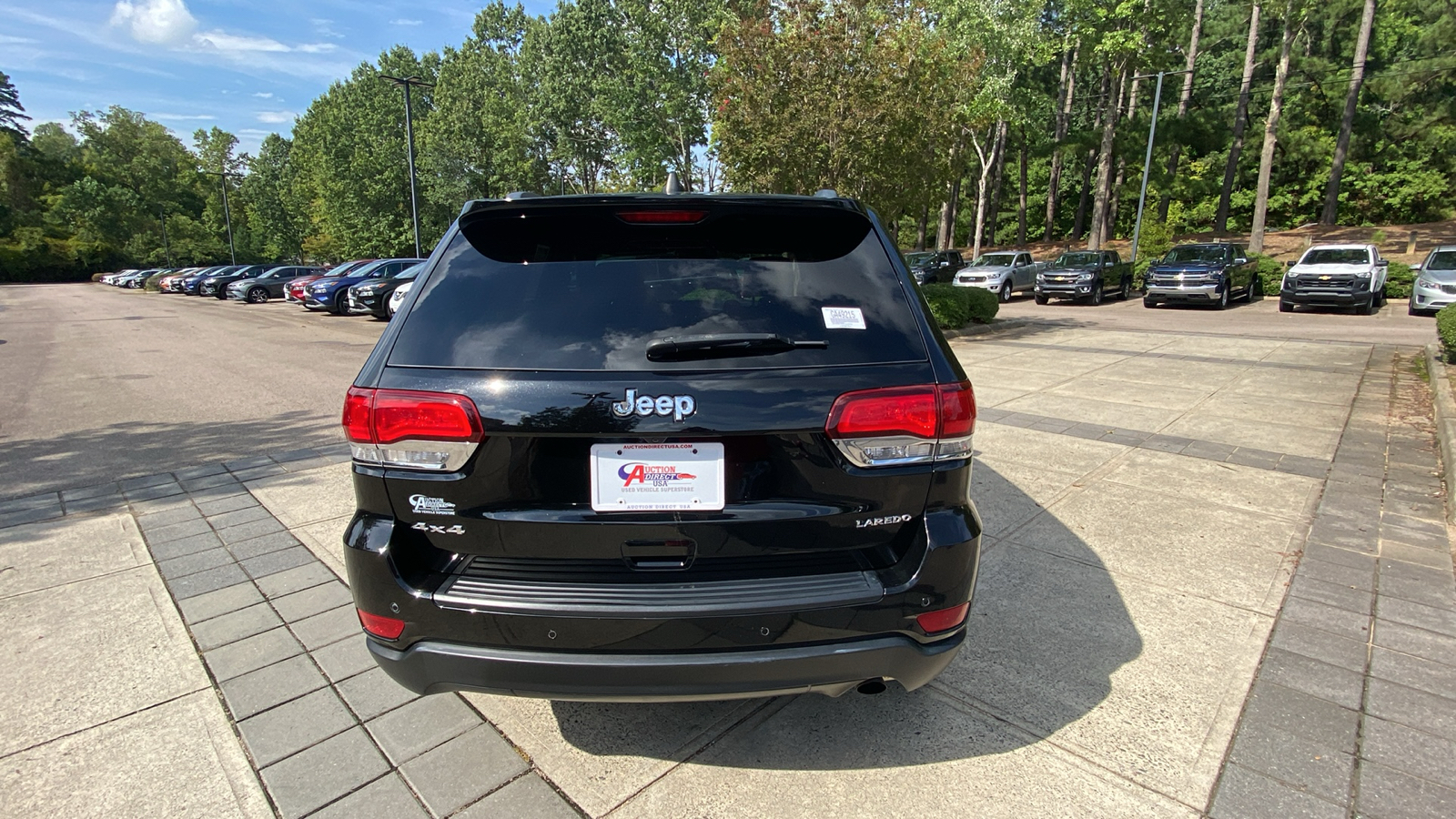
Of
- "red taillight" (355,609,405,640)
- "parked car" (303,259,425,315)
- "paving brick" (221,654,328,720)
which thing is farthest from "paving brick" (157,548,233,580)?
"parked car" (303,259,425,315)

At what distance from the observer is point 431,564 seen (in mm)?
2053

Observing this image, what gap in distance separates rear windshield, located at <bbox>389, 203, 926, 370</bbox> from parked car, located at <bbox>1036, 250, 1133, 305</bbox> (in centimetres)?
2264

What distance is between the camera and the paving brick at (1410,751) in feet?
7.44

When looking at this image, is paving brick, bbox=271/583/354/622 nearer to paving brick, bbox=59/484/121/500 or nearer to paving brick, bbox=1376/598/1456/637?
paving brick, bbox=59/484/121/500

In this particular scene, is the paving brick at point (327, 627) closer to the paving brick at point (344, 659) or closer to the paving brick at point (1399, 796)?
the paving brick at point (344, 659)

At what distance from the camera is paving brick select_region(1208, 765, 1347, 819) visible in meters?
2.10

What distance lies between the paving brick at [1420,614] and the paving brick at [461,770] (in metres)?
3.77

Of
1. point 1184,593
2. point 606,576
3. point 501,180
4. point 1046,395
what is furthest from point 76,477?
point 501,180

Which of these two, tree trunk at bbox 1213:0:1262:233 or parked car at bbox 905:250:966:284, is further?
tree trunk at bbox 1213:0:1262:233

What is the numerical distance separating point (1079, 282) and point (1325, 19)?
111 ft

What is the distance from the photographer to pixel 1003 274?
24016mm

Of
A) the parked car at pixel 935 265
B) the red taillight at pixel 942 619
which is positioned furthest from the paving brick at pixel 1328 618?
the parked car at pixel 935 265

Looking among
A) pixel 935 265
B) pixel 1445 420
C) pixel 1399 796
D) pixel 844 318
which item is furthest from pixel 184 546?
pixel 935 265

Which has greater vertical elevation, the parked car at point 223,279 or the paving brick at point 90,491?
the parked car at point 223,279
